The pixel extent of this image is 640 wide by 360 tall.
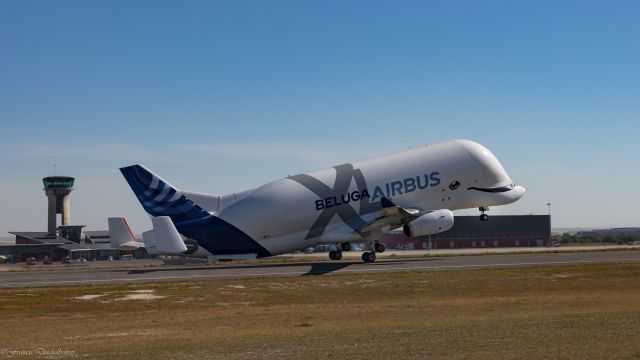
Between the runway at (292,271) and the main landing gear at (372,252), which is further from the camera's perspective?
the main landing gear at (372,252)

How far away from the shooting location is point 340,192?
57.7 meters

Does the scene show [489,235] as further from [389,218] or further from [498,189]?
[389,218]

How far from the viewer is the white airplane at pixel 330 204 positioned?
179ft

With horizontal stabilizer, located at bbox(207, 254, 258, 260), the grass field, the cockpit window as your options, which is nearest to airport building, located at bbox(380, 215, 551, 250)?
the cockpit window

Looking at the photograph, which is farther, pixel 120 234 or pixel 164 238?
pixel 120 234

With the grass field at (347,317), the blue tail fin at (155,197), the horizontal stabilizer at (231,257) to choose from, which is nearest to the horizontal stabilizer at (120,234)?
the blue tail fin at (155,197)

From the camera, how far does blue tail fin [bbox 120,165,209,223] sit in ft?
179

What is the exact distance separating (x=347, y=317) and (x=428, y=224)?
32060 mm

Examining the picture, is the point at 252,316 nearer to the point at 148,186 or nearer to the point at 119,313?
the point at 119,313

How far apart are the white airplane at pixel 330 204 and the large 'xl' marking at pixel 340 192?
0.27ft

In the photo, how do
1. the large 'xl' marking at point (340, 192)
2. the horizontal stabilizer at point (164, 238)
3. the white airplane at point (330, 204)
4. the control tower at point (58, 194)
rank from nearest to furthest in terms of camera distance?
1. the horizontal stabilizer at point (164, 238)
2. the white airplane at point (330, 204)
3. the large 'xl' marking at point (340, 192)
4. the control tower at point (58, 194)

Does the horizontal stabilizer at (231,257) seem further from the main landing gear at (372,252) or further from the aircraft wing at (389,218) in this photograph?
the aircraft wing at (389,218)

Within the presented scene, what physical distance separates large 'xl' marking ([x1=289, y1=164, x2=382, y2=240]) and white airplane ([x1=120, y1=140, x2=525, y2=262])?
0.27ft

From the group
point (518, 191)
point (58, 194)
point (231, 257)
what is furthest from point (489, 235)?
point (58, 194)
